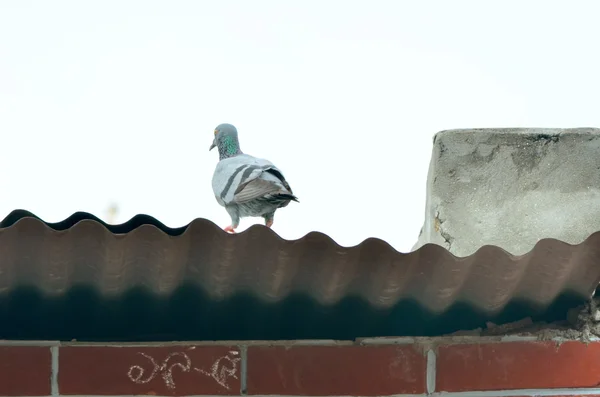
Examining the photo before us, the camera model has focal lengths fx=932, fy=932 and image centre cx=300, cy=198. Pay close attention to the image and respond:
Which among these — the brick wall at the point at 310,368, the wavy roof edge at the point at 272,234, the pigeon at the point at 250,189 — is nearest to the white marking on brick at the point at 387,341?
the brick wall at the point at 310,368

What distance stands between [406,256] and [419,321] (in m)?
0.24

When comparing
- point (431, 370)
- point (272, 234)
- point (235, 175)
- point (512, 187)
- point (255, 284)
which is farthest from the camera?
point (235, 175)

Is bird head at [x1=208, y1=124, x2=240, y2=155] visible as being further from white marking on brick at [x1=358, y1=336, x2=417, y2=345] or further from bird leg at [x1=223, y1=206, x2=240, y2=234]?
white marking on brick at [x1=358, y1=336, x2=417, y2=345]

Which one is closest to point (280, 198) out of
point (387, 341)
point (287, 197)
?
point (287, 197)

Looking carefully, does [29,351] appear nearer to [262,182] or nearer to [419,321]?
[419,321]

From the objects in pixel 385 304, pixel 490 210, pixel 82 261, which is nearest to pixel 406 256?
pixel 385 304

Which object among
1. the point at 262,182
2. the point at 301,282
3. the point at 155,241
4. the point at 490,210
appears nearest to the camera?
the point at 155,241

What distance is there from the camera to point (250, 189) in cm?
377

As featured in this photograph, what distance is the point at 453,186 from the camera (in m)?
3.11

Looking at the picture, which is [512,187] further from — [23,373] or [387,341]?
[23,373]

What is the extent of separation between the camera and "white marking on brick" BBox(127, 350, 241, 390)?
2127mm

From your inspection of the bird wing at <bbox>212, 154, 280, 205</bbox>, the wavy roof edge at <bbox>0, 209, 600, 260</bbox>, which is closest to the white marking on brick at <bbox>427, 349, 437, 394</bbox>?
the wavy roof edge at <bbox>0, 209, 600, 260</bbox>

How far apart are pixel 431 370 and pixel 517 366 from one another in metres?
0.21

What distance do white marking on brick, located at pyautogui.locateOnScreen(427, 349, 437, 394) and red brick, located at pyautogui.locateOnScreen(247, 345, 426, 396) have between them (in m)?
0.01
